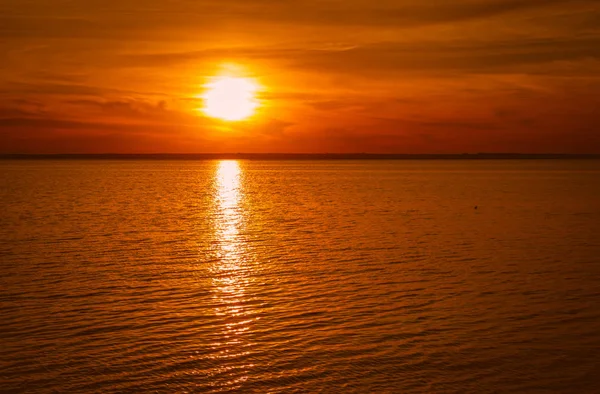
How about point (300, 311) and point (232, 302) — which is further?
point (232, 302)

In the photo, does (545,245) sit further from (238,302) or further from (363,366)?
(363,366)

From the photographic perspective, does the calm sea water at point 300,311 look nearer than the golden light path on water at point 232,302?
Yes

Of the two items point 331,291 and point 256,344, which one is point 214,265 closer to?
point 331,291

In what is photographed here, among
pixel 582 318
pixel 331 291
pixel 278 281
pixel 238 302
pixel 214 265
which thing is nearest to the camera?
pixel 582 318

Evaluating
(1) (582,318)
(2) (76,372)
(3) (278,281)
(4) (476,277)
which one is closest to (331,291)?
(3) (278,281)

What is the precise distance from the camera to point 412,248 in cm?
3453

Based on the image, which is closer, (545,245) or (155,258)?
(155,258)

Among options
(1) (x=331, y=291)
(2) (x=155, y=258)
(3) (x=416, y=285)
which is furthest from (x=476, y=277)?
(2) (x=155, y=258)

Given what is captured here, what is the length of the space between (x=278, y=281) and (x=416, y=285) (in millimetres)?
5328

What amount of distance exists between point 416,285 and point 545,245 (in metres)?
14.6

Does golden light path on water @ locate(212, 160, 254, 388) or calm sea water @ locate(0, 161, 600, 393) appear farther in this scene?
golden light path on water @ locate(212, 160, 254, 388)

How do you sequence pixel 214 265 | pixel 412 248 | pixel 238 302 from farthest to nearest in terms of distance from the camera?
pixel 412 248 < pixel 214 265 < pixel 238 302

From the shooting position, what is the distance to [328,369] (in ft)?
49.1

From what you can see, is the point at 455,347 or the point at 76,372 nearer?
the point at 76,372
